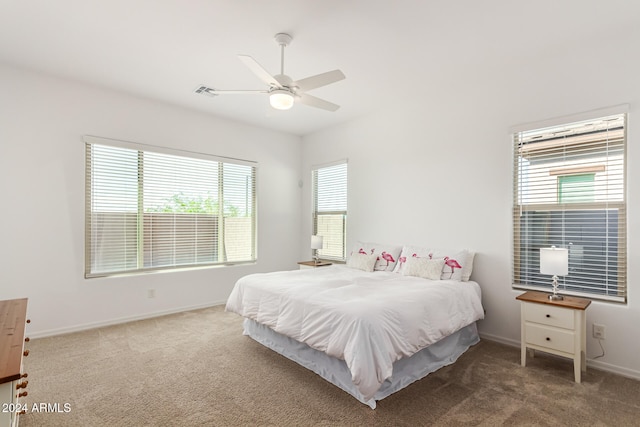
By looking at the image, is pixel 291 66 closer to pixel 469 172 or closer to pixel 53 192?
pixel 469 172

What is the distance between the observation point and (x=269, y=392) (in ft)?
8.07

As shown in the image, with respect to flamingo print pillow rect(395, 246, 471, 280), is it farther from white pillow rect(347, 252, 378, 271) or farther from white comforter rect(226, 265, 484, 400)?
white pillow rect(347, 252, 378, 271)

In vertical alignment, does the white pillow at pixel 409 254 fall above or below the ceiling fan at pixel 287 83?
below

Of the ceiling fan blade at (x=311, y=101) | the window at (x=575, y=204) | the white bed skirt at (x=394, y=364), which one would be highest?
the ceiling fan blade at (x=311, y=101)

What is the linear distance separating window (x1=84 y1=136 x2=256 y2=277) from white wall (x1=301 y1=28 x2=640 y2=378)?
6.22 feet

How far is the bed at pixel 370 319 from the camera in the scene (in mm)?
2213

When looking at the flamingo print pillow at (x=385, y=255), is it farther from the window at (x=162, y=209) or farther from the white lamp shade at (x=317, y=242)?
the window at (x=162, y=209)

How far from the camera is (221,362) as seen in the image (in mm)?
2980

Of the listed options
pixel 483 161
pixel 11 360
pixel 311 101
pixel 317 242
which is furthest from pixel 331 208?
pixel 11 360

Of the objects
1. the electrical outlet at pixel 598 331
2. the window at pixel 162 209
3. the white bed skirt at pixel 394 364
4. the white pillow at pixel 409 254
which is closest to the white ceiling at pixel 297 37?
the window at pixel 162 209

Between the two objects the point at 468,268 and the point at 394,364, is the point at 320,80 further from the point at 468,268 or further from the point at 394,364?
the point at 468,268

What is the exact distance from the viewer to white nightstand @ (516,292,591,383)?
103 inches

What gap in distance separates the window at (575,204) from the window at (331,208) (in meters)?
2.57

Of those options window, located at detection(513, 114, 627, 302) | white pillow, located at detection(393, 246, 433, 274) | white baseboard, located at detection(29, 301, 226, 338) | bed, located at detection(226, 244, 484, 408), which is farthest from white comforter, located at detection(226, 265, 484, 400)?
white baseboard, located at detection(29, 301, 226, 338)
